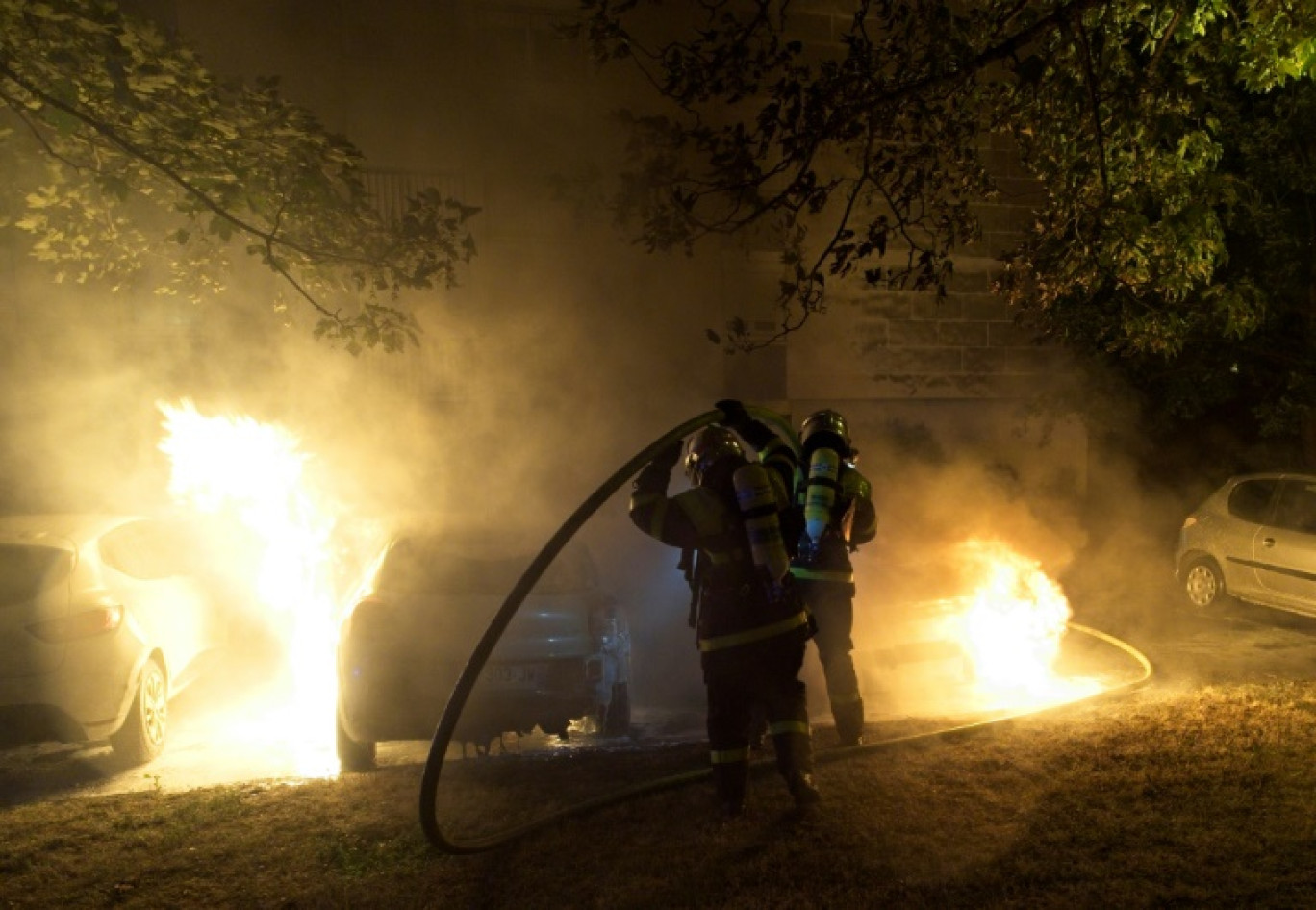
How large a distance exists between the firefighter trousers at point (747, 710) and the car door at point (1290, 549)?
7.32 metres

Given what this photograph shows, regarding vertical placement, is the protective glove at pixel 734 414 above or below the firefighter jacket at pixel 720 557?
above

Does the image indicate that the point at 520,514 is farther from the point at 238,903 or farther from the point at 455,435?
the point at 238,903

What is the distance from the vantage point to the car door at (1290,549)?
31.0 feet

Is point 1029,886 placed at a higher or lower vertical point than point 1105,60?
lower

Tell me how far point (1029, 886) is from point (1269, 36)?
5.47 m

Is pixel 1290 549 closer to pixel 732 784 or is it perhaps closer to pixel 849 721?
pixel 849 721

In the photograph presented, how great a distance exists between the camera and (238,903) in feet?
12.9

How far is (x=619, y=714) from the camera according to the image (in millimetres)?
6773

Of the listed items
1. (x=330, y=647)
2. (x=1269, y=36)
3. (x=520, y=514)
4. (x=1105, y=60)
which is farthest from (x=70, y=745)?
(x=1269, y=36)

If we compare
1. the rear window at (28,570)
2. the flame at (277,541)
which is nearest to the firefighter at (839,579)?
the flame at (277,541)

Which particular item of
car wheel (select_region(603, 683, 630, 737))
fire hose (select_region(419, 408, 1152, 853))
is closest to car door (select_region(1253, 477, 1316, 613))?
fire hose (select_region(419, 408, 1152, 853))

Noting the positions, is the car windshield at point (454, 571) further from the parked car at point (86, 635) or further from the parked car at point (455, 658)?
the parked car at point (86, 635)

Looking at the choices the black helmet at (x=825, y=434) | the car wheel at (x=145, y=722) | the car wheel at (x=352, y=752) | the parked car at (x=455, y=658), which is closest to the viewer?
the black helmet at (x=825, y=434)

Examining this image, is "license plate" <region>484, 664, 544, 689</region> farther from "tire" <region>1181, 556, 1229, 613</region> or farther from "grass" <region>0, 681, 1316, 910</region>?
"tire" <region>1181, 556, 1229, 613</region>
